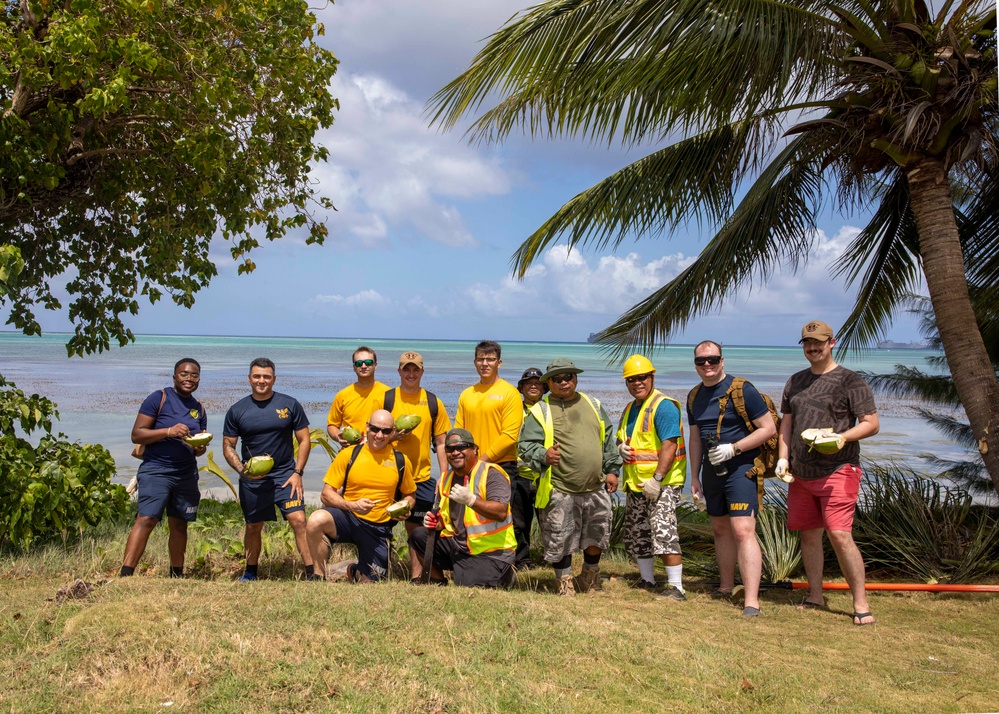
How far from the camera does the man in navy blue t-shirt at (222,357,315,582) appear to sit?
6.60 m

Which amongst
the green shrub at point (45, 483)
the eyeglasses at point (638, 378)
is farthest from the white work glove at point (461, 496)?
the green shrub at point (45, 483)

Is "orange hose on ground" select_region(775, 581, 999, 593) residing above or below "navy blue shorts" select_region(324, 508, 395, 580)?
below

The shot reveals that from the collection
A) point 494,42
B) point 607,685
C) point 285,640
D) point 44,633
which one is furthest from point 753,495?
point 44,633

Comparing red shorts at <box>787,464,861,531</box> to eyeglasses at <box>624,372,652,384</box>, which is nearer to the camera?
red shorts at <box>787,464,861,531</box>

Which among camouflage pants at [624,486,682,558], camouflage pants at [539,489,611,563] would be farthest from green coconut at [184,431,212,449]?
camouflage pants at [624,486,682,558]

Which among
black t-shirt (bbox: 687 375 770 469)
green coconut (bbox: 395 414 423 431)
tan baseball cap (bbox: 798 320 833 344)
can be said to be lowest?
green coconut (bbox: 395 414 423 431)

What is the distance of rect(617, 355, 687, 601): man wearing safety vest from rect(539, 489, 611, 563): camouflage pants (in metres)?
0.36

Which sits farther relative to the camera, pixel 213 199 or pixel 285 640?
pixel 213 199

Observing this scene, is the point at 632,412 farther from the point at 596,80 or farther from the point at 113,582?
the point at 113,582

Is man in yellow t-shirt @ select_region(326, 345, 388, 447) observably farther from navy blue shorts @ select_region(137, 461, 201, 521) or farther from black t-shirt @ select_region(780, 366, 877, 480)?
black t-shirt @ select_region(780, 366, 877, 480)

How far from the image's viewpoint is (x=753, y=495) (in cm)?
625

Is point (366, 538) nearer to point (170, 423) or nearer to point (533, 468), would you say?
point (533, 468)

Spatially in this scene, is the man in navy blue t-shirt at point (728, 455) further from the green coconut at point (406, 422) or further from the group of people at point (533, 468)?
the green coconut at point (406, 422)

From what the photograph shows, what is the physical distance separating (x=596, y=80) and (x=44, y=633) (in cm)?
566
